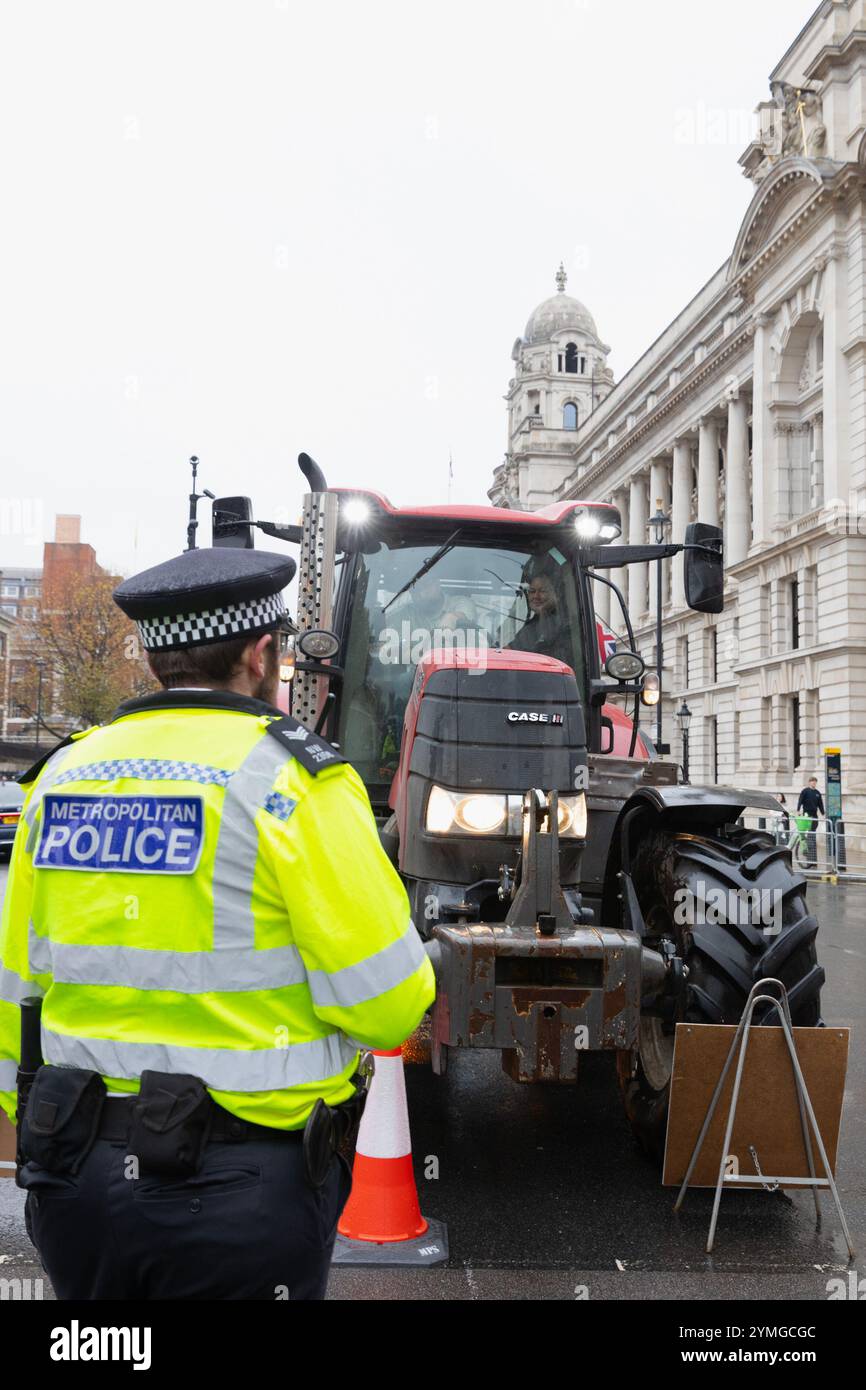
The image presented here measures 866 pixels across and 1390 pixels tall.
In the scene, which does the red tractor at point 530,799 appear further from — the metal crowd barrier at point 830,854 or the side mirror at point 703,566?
the metal crowd barrier at point 830,854

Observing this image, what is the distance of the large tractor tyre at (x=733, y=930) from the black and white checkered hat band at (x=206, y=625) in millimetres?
2912

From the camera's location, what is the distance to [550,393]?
93.2 meters

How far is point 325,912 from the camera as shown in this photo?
82.7 inches

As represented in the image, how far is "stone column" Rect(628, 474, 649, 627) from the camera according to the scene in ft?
220

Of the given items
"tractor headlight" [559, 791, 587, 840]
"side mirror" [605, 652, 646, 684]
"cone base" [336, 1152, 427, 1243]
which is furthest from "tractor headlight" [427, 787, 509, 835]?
"side mirror" [605, 652, 646, 684]

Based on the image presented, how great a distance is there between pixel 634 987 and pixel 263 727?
2.33 metres

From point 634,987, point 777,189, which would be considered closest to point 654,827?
point 634,987

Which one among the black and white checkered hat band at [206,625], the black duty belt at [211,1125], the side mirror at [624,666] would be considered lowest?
the black duty belt at [211,1125]

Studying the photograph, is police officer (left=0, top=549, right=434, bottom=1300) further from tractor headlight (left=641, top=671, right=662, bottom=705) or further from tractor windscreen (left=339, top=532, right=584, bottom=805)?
tractor headlight (left=641, top=671, right=662, bottom=705)

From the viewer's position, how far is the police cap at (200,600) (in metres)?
2.27

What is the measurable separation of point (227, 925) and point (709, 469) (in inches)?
2284

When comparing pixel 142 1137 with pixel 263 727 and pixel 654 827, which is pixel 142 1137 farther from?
pixel 654 827

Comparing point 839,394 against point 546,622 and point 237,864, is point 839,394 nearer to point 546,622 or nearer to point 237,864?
point 546,622

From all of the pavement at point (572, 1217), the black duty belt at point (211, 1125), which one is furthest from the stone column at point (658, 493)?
the black duty belt at point (211, 1125)
